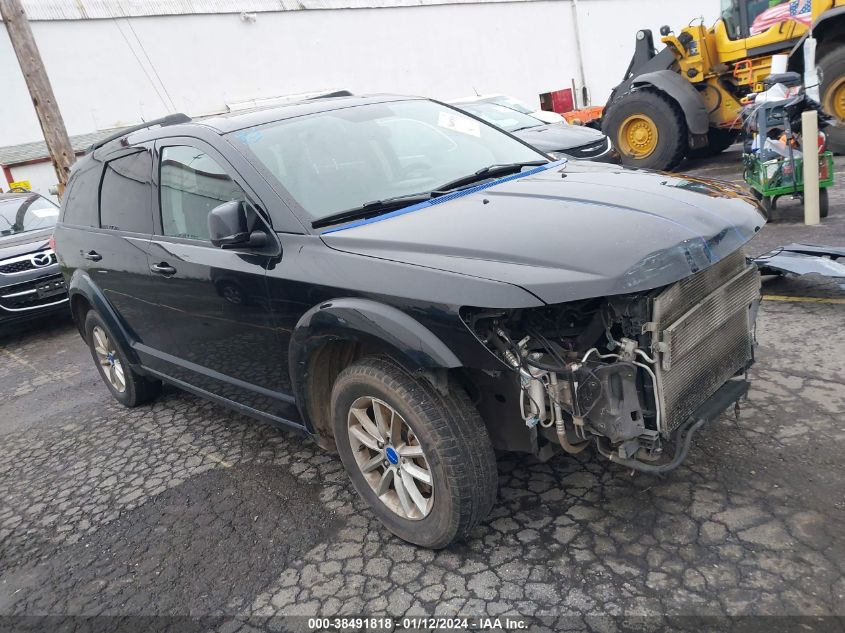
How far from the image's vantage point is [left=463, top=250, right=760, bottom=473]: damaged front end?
2354 millimetres

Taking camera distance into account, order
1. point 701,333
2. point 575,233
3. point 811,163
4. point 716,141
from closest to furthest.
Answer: point 575,233 < point 701,333 < point 811,163 < point 716,141

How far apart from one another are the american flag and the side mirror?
32.2 feet

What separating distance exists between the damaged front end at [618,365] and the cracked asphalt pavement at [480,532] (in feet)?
1.36

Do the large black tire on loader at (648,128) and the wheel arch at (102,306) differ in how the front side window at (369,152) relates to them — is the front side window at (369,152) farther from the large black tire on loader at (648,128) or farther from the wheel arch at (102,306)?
the large black tire on loader at (648,128)

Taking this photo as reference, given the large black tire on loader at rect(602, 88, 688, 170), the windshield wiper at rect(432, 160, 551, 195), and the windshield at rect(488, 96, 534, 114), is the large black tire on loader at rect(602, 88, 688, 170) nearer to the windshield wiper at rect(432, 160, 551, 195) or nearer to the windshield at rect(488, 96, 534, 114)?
the windshield at rect(488, 96, 534, 114)

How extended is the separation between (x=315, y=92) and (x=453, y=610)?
20.0m

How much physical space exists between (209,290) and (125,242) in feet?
3.35

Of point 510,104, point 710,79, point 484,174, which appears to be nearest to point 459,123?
point 484,174

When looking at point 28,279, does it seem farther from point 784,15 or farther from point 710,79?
point 784,15

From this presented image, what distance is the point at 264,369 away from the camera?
3.31 m

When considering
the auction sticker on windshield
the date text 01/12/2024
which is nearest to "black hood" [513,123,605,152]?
the auction sticker on windshield

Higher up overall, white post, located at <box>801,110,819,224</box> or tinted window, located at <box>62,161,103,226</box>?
tinted window, located at <box>62,161,103,226</box>

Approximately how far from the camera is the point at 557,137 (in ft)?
29.2

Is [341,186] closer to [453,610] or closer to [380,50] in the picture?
[453,610]
